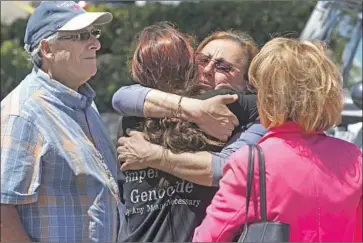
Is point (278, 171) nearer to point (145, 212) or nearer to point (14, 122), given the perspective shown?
point (145, 212)

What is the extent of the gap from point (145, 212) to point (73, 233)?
0.23m

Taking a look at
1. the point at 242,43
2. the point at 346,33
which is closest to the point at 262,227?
the point at 242,43

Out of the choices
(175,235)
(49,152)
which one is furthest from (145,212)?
(49,152)

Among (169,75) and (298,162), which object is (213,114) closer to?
(169,75)

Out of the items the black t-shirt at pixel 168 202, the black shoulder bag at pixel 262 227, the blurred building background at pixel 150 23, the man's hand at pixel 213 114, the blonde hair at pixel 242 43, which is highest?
the blonde hair at pixel 242 43

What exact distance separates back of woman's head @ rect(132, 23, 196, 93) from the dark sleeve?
80mm

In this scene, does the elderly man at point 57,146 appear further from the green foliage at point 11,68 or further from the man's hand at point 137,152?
the green foliage at point 11,68

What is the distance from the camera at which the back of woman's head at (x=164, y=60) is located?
2156 mm

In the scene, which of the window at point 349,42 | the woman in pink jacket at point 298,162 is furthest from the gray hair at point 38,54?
the window at point 349,42

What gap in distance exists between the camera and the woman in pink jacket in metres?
1.82

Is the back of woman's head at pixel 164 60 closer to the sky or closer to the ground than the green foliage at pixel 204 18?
closer to the sky

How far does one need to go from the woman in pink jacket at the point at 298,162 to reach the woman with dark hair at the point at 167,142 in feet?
0.58

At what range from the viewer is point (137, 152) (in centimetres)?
211

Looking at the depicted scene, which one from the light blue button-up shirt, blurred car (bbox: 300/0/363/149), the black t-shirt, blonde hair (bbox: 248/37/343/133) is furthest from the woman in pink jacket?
blurred car (bbox: 300/0/363/149)
